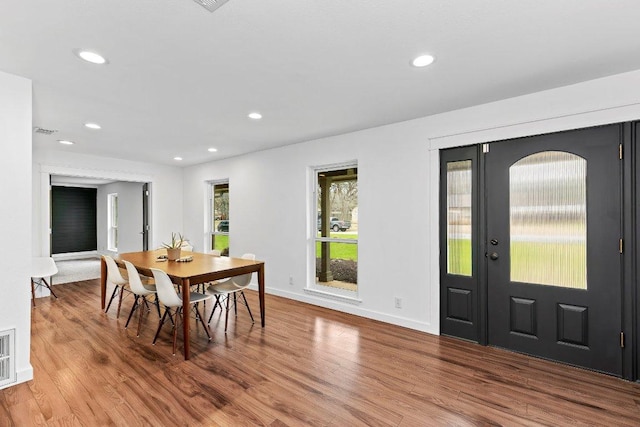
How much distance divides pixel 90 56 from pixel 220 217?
15.1 feet

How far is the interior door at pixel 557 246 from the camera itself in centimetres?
261

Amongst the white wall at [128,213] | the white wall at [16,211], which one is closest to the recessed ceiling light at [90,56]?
the white wall at [16,211]

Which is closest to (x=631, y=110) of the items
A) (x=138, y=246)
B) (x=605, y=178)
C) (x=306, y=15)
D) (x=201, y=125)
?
(x=605, y=178)

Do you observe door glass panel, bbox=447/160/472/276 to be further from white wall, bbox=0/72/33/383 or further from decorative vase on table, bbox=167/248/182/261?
white wall, bbox=0/72/33/383

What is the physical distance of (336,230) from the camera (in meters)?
4.67

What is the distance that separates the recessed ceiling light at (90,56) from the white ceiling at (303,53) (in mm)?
56

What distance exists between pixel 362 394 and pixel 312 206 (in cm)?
295

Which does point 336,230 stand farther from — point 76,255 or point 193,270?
point 76,255

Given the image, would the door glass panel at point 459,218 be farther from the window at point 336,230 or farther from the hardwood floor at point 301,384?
the window at point 336,230

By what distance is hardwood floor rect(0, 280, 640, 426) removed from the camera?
2080 millimetres

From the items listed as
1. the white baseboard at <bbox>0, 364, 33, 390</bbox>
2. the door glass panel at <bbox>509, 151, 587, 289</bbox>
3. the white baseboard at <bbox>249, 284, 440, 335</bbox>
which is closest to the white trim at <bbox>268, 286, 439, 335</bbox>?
the white baseboard at <bbox>249, 284, 440, 335</bbox>

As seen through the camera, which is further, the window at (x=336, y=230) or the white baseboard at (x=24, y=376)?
the window at (x=336, y=230)

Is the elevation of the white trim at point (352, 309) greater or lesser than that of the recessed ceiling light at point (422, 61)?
lesser

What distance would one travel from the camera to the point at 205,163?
6.60 metres
